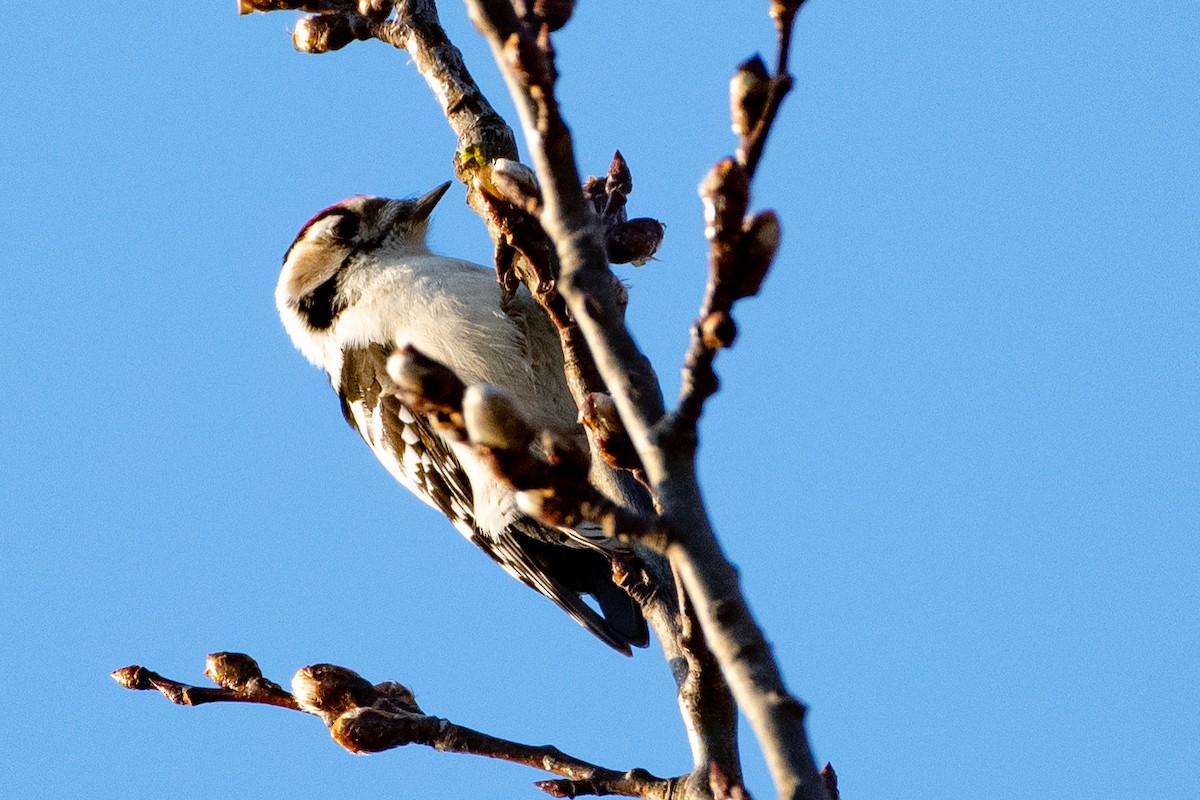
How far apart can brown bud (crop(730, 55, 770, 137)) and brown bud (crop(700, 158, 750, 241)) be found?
0.23 ft

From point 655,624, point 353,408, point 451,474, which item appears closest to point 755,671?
point 655,624

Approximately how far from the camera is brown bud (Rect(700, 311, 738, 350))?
182 centimetres

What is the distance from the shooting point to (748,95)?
5.83 feet

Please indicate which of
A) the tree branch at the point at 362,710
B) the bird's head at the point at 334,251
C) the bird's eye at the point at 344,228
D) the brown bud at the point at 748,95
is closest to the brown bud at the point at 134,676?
the tree branch at the point at 362,710

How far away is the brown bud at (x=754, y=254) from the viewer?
1787 millimetres

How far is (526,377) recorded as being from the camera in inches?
204

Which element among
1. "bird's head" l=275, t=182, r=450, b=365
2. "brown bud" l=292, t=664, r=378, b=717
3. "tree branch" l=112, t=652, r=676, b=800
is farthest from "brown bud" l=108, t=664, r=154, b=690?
"bird's head" l=275, t=182, r=450, b=365

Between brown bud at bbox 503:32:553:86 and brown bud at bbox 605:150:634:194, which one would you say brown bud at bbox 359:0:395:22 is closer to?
brown bud at bbox 605:150:634:194

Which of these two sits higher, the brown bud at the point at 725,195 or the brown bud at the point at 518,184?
the brown bud at the point at 518,184

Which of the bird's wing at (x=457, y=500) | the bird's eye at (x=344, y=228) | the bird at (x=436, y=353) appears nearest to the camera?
the bird at (x=436, y=353)

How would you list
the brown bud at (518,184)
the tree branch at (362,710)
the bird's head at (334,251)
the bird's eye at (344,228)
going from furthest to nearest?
1. the bird's eye at (344,228)
2. the bird's head at (334,251)
3. the tree branch at (362,710)
4. the brown bud at (518,184)

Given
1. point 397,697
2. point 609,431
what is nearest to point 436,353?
point 397,697

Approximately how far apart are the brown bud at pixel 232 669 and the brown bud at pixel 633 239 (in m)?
1.32

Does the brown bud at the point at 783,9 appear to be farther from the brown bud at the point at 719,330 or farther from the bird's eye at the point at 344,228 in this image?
the bird's eye at the point at 344,228
